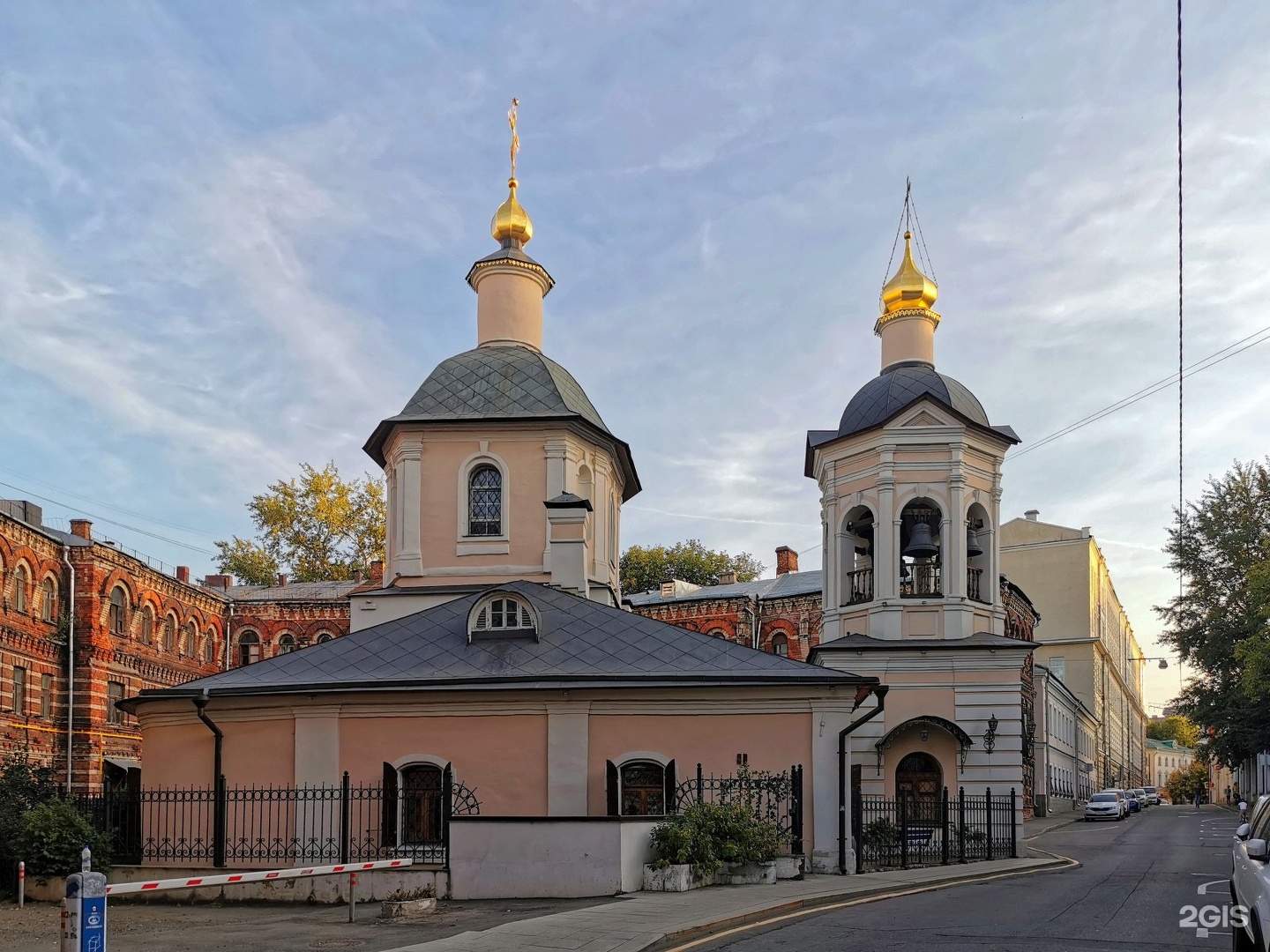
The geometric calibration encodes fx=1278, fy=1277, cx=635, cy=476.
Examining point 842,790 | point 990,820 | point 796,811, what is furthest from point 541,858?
point 990,820

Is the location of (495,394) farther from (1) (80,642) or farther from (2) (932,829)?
(1) (80,642)

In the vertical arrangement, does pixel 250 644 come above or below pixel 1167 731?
above

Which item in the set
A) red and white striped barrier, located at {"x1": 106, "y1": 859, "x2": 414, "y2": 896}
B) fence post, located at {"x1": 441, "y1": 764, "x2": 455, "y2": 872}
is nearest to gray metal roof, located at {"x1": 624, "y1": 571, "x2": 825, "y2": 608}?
fence post, located at {"x1": 441, "y1": 764, "x2": 455, "y2": 872}

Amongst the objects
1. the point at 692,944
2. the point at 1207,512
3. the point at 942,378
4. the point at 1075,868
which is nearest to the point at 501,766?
the point at 692,944

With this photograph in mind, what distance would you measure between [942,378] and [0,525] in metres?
25.8

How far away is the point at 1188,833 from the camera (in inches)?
1403

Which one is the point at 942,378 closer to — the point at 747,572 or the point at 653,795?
the point at 653,795

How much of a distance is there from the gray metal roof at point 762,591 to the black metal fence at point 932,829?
2716 cm

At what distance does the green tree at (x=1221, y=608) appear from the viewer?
47.3m

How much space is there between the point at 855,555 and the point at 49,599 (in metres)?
25.3

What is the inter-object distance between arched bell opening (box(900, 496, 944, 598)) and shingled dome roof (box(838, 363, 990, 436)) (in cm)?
193

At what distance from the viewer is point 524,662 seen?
68.1ft

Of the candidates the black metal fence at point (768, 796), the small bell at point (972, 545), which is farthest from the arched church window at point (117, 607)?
the small bell at point (972, 545)

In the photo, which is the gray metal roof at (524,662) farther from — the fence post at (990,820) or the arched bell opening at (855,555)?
the arched bell opening at (855,555)
